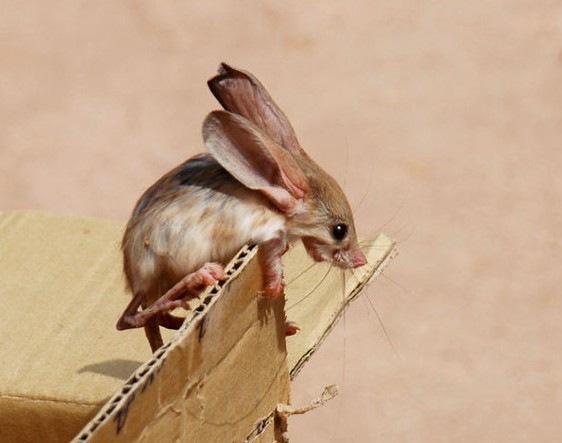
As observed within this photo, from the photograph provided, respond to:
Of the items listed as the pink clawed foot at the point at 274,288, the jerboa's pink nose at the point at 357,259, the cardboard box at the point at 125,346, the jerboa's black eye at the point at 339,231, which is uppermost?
the jerboa's black eye at the point at 339,231

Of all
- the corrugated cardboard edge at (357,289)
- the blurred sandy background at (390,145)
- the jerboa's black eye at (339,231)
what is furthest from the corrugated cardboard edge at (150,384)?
the blurred sandy background at (390,145)

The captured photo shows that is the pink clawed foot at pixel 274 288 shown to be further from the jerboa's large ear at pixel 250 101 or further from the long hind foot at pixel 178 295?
the jerboa's large ear at pixel 250 101

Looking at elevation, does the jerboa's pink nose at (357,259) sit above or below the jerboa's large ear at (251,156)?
below

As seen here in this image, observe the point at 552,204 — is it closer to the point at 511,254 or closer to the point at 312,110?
the point at 511,254

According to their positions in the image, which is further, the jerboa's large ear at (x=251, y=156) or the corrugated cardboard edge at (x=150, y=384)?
the jerboa's large ear at (x=251, y=156)

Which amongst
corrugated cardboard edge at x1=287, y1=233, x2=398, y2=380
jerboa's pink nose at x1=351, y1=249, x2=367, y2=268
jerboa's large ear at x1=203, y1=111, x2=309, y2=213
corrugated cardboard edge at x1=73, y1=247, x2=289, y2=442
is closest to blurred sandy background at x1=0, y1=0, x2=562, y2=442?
corrugated cardboard edge at x1=287, y1=233, x2=398, y2=380

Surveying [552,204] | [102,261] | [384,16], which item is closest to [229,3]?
[384,16]

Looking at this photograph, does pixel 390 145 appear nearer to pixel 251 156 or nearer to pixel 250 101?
pixel 250 101
